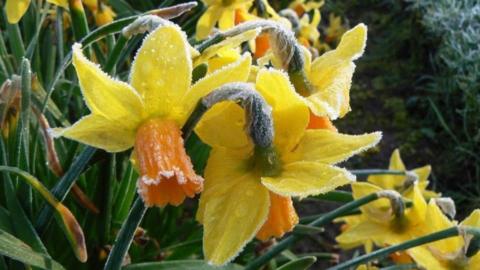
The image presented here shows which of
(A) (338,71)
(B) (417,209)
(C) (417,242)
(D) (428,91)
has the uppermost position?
(A) (338,71)

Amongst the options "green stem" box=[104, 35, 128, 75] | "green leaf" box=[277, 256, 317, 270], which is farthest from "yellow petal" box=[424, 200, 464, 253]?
"green stem" box=[104, 35, 128, 75]

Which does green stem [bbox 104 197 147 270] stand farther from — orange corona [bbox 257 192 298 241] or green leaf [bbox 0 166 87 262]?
orange corona [bbox 257 192 298 241]

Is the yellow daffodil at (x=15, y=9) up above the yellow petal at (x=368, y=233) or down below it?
above

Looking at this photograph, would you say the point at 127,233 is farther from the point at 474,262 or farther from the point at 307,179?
the point at 474,262

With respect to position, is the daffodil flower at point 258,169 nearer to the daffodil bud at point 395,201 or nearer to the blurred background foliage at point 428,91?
the daffodil bud at point 395,201

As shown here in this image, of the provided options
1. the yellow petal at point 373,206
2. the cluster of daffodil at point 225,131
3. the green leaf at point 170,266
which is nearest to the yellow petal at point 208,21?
the yellow petal at point 373,206

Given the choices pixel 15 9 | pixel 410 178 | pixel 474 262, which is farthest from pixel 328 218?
pixel 15 9

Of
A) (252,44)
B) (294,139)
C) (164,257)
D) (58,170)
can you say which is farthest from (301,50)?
(164,257)
